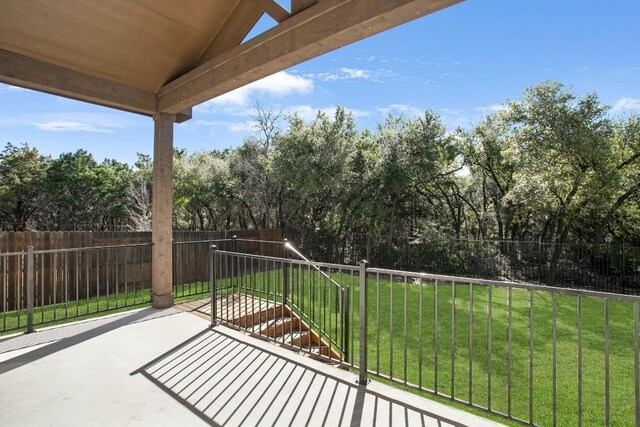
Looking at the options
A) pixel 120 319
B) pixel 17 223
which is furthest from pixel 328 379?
pixel 17 223

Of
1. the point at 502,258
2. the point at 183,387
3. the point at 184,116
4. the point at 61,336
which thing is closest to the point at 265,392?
the point at 183,387

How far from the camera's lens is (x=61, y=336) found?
358 centimetres

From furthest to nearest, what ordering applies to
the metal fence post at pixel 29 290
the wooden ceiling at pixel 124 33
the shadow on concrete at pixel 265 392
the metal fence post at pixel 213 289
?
the metal fence post at pixel 213 289, the metal fence post at pixel 29 290, the wooden ceiling at pixel 124 33, the shadow on concrete at pixel 265 392

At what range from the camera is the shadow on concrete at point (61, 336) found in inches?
119

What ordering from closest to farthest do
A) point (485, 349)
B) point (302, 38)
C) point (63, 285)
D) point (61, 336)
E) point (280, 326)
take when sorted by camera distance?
point (302, 38), point (61, 336), point (485, 349), point (280, 326), point (63, 285)

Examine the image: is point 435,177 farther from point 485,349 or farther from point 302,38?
point 302,38

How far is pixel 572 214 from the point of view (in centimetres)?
1016

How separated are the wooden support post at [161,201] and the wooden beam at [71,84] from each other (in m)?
0.28

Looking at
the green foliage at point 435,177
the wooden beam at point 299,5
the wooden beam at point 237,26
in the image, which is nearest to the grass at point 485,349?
the wooden beam at point 299,5

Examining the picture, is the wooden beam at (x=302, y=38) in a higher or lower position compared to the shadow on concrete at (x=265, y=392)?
higher

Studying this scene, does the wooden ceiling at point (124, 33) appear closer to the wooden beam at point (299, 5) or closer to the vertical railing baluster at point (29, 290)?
the wooden beam at point (299, 5)

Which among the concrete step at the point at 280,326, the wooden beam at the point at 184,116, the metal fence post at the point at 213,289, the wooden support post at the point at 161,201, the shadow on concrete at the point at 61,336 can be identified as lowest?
the concrete step at the point at 280,326

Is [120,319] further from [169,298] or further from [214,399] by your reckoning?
[214,399]

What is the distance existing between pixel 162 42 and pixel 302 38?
2024 millimetres
